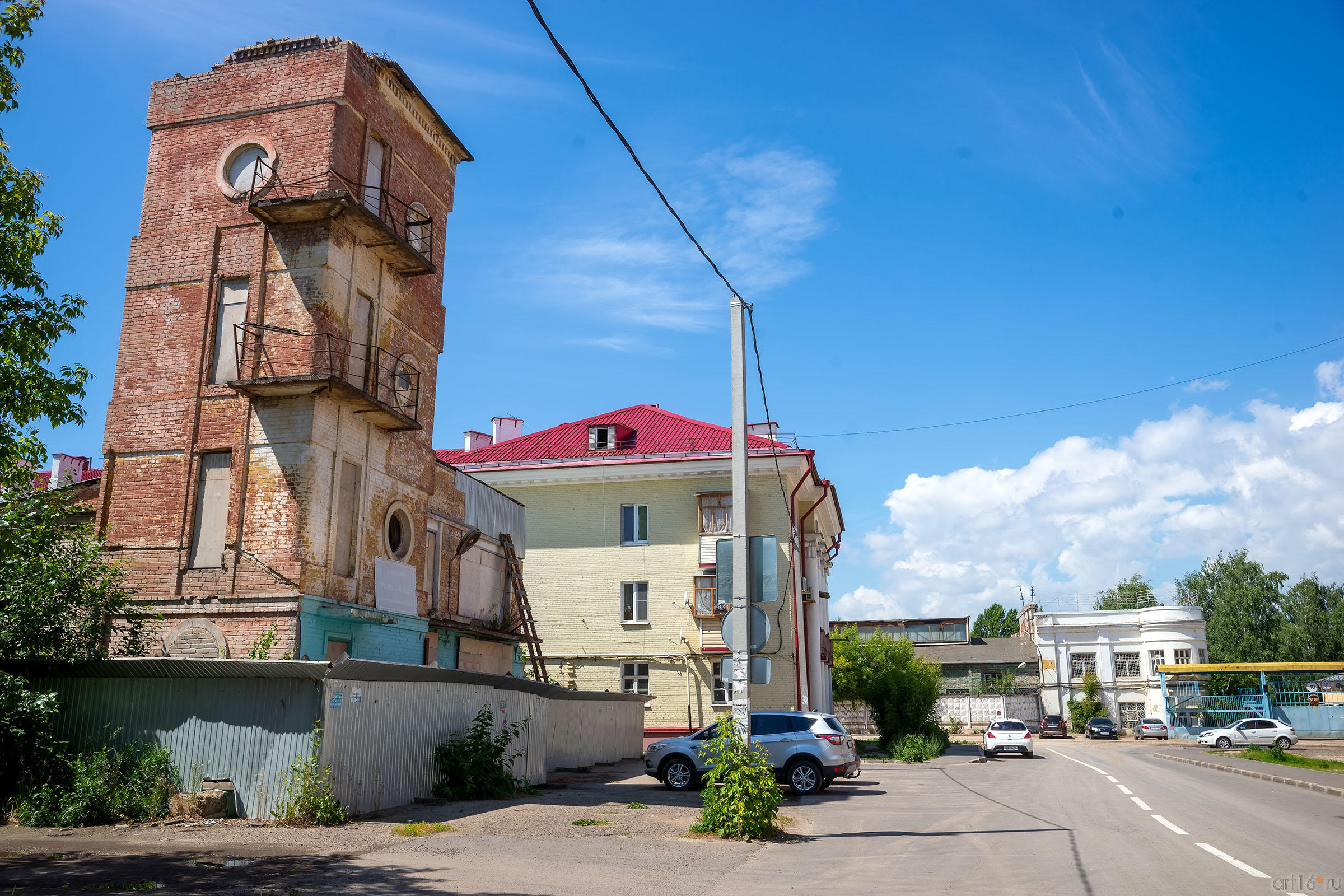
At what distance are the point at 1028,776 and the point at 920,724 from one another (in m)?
12.4

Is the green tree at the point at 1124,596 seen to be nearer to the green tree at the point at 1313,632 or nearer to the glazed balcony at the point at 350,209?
the green tree at the point at 1313,632

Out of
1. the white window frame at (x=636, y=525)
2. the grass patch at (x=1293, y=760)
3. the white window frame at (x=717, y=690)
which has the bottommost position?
the grass patch at (x=1293, y=760)

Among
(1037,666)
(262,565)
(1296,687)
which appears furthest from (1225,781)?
(1037,666)

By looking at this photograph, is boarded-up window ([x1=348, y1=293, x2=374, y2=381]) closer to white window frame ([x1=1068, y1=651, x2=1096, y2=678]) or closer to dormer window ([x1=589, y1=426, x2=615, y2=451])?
dormer window ([x1=589, y1=426, x2=615, y2=451])

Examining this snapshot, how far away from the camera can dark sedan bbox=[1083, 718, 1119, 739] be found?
55.9 meters

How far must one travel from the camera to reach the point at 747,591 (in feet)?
40.3

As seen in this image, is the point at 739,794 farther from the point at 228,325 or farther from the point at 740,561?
the point at 228,325

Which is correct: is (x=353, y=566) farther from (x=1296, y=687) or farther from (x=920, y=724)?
(x=1296, y=687)

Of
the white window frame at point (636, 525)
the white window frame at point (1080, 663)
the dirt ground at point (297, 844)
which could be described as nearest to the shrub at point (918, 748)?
the white window frame at point (636, 525)

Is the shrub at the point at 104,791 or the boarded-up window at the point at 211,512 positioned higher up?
the boarded-up window at the point at 211,512

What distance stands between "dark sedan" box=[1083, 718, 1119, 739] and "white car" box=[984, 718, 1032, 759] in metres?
22.8

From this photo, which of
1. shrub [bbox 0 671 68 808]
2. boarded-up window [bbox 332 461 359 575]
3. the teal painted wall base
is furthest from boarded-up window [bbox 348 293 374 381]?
shrub [bbox 0 671 68 808]

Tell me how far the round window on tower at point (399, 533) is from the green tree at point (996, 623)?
326 ft

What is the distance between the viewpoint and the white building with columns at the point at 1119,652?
6100 centimetres
